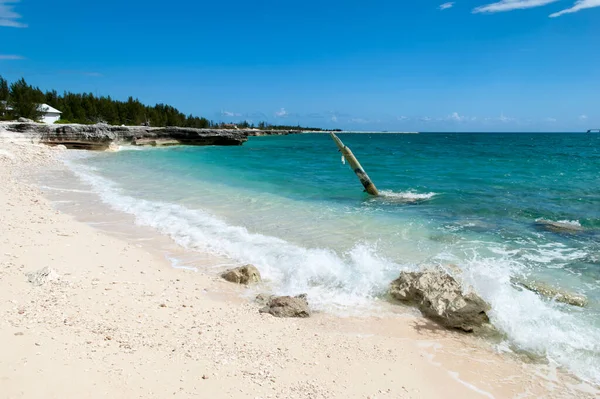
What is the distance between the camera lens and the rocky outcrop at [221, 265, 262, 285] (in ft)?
25.1

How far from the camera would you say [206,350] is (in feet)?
16.0

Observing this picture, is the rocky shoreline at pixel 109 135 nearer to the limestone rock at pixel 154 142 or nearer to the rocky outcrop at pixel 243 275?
the limestone rock at pixel 154 142

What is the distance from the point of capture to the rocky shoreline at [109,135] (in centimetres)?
4403

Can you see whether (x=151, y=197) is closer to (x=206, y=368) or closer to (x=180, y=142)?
(x=206, y=368)

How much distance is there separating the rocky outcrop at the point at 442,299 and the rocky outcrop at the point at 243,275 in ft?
8.62

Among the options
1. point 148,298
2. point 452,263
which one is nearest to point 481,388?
point 452,263

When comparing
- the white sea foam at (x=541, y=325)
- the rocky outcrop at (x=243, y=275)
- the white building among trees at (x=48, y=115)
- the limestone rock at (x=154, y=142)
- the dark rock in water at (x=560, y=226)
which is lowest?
the white sea foam at (x=541, y=325)

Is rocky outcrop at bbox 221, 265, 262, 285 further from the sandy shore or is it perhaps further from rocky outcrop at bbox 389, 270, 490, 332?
rocky outcrop at bbox 389, 270, 490, 332

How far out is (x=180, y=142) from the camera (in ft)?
220

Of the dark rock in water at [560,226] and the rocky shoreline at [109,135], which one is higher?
the rocky shoreline at [109,135]

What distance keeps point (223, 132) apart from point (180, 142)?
320 inches

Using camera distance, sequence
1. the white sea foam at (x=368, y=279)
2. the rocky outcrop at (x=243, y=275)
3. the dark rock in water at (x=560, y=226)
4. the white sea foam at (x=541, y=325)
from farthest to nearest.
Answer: the dark rock in water at (x=560, y=226), the rocky outcrop at (x=243, y=275), the white sea foam at (x=368, y=279), the white sea foam at (x=541, y=325)

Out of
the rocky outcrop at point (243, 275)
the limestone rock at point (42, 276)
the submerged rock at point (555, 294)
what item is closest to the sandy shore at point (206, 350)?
the limestone rock at point (42, 276)

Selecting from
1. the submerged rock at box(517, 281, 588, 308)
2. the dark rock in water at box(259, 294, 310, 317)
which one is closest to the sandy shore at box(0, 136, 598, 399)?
the dark rock in water at box(259, 294, 310, 317)
